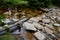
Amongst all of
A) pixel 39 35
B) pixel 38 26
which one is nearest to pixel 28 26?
pixel 38 26

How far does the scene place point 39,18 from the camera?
21.0ft

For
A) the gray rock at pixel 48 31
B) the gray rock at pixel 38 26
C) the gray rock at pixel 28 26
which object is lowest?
the gray rock at pixel 48 31

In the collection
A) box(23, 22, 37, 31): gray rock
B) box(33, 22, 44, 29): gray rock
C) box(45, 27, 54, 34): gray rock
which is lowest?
box(45, 27, 54, 34): gray rock

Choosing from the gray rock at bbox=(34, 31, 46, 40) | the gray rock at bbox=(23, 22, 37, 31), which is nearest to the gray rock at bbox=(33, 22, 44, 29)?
Answer: the gray rock at bbox=(23, 22, 37, 31)

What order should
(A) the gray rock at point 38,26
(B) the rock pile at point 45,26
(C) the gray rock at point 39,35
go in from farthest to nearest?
(A) the gray rock at point 38,26 → (B) the rock pile at point 45,26 → (C) the gray rock at point 39,35

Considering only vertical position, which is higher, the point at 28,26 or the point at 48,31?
the point at 28,26

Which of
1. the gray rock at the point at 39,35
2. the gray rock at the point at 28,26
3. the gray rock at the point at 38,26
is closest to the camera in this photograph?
the gray rock at the point at 39,35

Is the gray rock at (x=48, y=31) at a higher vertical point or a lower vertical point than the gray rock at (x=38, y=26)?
lower

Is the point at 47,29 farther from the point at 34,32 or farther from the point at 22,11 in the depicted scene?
the point at 22,11

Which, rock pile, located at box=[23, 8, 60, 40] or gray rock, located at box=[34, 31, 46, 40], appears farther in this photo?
rock pile, located at box=[23, 8, 60, 40]

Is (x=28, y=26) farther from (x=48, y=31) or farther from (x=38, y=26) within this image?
(x=48, y=31)

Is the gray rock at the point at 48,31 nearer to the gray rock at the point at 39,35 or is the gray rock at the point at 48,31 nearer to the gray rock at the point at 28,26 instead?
the gray rock at the point at 39,35

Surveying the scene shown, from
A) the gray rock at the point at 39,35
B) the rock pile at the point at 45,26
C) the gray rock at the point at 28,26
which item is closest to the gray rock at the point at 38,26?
the rock pile at the point at 45,26

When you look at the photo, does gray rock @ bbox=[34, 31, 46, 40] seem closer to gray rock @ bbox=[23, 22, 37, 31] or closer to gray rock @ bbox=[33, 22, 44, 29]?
gray rock @ bbox=[23, 22, 37, 31]
